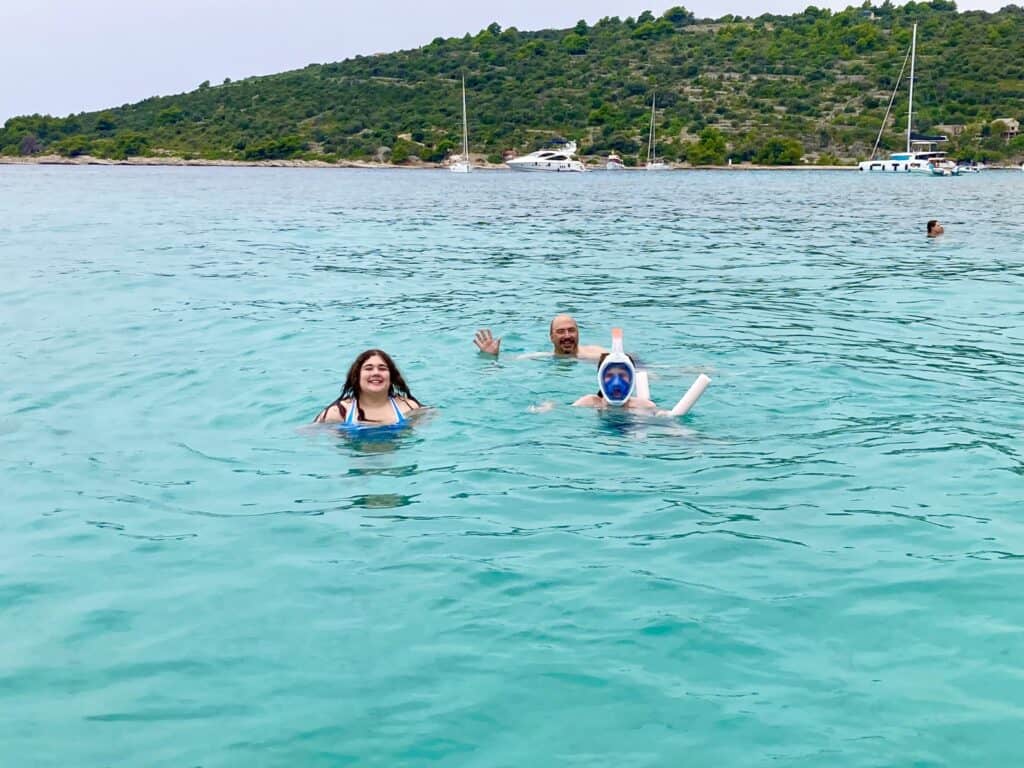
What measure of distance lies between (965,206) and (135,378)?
33502mm

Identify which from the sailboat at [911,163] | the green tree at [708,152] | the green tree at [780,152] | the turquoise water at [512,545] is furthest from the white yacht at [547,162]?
the turquoise water at [512,545]

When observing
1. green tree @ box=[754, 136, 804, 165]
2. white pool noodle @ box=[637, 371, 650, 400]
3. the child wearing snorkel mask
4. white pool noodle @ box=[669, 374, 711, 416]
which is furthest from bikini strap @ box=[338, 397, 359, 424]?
green tree @ box=[754, 136, 804, 165]

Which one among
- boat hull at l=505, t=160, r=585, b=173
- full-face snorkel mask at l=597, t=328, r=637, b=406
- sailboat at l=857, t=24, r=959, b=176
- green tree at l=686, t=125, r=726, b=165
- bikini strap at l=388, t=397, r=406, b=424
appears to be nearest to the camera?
full-face snorkel mask at l=597, t=328, r=637, b=406

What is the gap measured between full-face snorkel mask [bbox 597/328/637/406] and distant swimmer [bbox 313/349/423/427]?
162cm

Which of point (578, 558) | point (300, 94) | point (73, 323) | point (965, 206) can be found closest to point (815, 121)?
point (300, 94)

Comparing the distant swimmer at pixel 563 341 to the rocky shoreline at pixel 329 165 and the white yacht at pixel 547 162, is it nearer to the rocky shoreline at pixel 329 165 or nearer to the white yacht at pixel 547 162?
the white yacht at pixel 547 162

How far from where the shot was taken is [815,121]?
94438mm

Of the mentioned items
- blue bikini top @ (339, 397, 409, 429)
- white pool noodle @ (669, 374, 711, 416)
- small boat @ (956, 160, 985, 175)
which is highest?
small boat @ (956, 160, 985, 175)

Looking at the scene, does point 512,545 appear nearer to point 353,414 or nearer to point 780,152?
point 353,414

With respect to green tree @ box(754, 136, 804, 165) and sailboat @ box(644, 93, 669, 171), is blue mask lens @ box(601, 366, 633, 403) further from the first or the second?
green tree @ box(754, 136, 804, 165)

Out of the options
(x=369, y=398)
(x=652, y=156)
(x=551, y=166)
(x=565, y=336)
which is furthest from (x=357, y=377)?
(x=652, y=156)

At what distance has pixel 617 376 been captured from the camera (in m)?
8.61

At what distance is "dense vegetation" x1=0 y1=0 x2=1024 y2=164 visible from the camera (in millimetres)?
92812

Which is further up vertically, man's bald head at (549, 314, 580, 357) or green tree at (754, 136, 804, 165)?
green tree at (754, 136, 804, 165)
